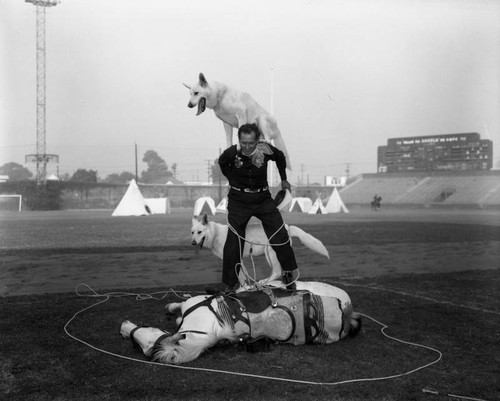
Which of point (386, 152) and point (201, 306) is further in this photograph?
point (386, 152)

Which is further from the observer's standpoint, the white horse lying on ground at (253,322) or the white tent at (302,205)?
the white tent at (302,205)

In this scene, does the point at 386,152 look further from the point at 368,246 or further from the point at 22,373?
the point at 22,373

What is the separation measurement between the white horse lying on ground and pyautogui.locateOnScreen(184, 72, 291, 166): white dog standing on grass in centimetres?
237

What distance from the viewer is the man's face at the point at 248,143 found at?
15.7 feet

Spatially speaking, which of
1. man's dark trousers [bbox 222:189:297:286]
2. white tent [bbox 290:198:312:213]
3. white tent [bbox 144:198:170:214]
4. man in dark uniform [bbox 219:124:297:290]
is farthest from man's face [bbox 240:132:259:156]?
white tent [bbox 290:198:312:213]

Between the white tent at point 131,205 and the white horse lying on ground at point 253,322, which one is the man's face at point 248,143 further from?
the white tent at point 131,205

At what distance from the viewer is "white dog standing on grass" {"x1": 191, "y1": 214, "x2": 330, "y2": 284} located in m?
5.22

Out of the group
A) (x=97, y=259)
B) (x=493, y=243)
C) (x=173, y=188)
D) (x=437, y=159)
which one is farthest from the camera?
(x=437, y=159)

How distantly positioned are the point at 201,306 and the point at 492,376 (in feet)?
6.67

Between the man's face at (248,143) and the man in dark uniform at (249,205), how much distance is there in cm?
2

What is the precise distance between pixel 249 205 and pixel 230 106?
4.59 feet

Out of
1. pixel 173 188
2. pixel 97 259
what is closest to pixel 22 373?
pixel 97 259

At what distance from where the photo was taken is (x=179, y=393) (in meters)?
2.89

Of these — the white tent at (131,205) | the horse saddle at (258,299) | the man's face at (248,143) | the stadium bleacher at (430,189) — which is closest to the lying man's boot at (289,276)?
the horse saddle at (258,299)
